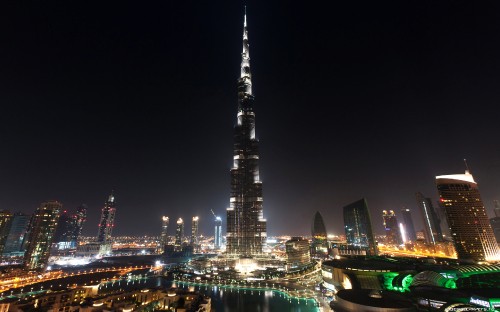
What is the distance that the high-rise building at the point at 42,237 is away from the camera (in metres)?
143

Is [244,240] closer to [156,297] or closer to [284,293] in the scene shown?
[284,293]

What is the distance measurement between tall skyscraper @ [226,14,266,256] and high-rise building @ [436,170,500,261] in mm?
112716

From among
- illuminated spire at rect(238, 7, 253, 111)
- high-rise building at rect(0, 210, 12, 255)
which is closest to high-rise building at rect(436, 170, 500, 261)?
illuminated spire at rect(238, 7, 253, 111)

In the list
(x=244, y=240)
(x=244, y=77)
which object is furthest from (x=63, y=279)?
(x=244, y=77)

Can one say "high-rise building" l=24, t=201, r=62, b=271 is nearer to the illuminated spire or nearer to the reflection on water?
the reflection on water

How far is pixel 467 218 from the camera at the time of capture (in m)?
138

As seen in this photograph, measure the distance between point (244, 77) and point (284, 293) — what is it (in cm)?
15592

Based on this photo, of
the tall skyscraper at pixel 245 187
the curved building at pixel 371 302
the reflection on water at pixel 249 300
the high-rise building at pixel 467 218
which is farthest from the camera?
the tall skyscraper at pixel 245 187

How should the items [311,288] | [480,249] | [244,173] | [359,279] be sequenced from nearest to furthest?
[359,279] → [311,288] → [480,249] → [244,173]

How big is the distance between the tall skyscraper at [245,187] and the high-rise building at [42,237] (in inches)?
4448

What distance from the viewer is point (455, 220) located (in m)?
139

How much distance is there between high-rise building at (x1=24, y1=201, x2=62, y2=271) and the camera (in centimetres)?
14338

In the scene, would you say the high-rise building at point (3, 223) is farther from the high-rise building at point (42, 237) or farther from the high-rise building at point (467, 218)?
the high-rise building at point (467, 218)

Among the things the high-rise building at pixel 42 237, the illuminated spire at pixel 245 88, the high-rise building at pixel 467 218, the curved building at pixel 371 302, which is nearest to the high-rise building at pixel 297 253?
the high-rise building at pixel 467 218
